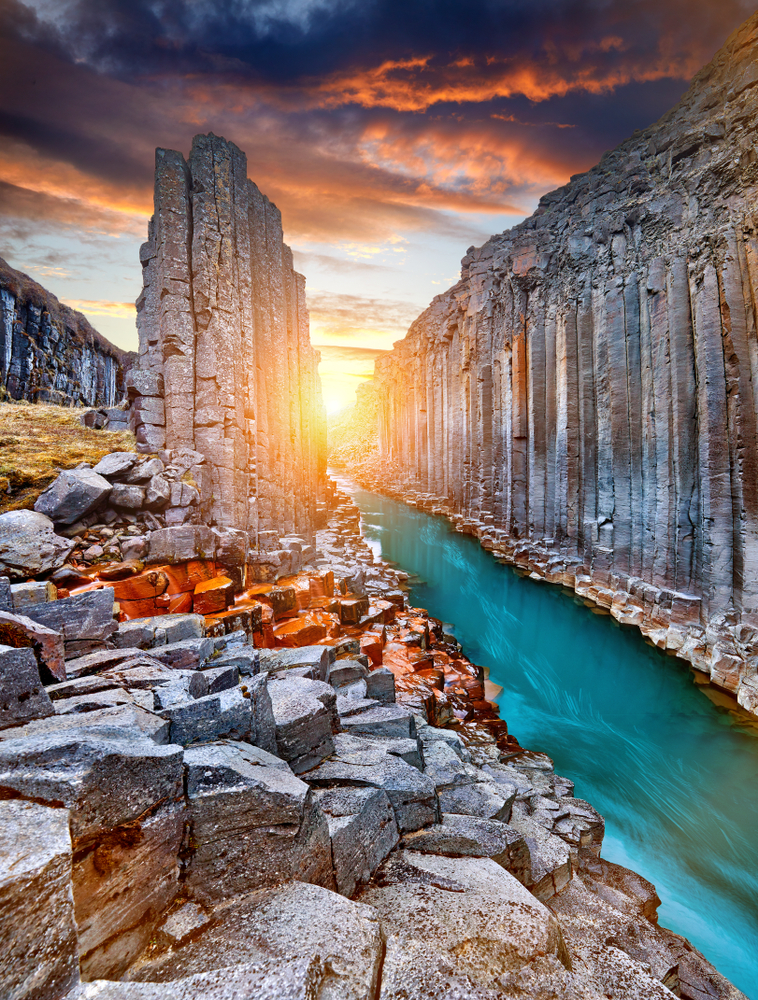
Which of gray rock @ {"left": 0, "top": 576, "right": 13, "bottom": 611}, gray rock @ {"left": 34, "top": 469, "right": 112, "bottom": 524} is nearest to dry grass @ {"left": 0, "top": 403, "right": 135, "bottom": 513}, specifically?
gray rock @ {"left": 34, "top": 469, "right": 112, "bottom": 524}

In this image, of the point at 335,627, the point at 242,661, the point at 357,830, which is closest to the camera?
the point at 357,830

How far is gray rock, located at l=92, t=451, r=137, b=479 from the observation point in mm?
8547

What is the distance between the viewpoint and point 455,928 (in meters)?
2.51

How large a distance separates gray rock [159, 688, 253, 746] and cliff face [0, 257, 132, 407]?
77.7 ft

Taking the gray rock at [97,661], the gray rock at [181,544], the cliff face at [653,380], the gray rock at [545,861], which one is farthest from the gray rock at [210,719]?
the cliff face at [653,380]

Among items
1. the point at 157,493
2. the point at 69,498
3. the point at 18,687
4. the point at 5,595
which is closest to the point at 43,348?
the point at 157,493

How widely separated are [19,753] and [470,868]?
306 centimetres

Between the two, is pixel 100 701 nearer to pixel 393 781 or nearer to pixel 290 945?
pixel 290 945

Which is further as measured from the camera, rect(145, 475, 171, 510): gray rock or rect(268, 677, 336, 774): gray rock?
rect(145, 475, 171, 510): gray rock

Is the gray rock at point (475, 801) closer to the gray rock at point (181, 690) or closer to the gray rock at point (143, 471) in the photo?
the gray rock at point (181, 690)

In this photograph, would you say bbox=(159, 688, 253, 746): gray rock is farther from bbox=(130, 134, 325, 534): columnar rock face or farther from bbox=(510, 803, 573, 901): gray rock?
bbox=(130, 134, 325, 534): columnar rock face

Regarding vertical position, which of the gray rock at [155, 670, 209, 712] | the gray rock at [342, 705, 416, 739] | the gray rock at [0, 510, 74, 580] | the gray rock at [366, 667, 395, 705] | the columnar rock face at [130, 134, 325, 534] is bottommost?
the gray rock at [366, 667, 395, 705]

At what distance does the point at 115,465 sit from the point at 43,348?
91.5 feet

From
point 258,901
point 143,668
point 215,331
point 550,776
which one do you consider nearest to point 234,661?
point 143,668
